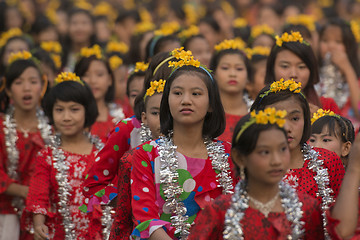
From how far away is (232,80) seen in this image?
762cm

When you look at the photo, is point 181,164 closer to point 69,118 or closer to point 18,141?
point 69,118

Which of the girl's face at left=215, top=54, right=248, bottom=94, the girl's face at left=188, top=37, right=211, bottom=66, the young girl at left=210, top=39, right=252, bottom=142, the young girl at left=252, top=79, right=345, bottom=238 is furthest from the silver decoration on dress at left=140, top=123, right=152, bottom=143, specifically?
the girl's face at left=188, top=37, right=211, bottom=66

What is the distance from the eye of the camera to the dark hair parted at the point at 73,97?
7.02 m

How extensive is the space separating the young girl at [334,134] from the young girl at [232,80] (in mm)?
1387

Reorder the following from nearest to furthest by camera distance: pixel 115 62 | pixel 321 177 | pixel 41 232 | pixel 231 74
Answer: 1. pixel 321 177
2. pixel 41 232
3. pixel 231 74
4. pixel 115 62

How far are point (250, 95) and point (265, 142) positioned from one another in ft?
13.5

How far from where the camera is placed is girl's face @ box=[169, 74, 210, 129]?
16.2ft

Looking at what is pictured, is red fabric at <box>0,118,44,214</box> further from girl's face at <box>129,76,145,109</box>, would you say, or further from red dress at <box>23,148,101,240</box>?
girl's face at <box>129,76,145,109</box>

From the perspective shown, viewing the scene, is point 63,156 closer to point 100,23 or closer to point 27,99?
point 27,99

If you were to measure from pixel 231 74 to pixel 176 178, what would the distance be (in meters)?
2.90


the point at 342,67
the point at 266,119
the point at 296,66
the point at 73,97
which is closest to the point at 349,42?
the point at 342,67

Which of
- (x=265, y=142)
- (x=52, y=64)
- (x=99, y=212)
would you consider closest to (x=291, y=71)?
(x=99, y=212)

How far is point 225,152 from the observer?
5.14 meters

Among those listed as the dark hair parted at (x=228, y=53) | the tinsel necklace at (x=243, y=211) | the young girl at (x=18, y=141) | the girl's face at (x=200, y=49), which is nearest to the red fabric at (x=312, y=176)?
the tinsel necklace at (x=243, y=211)
